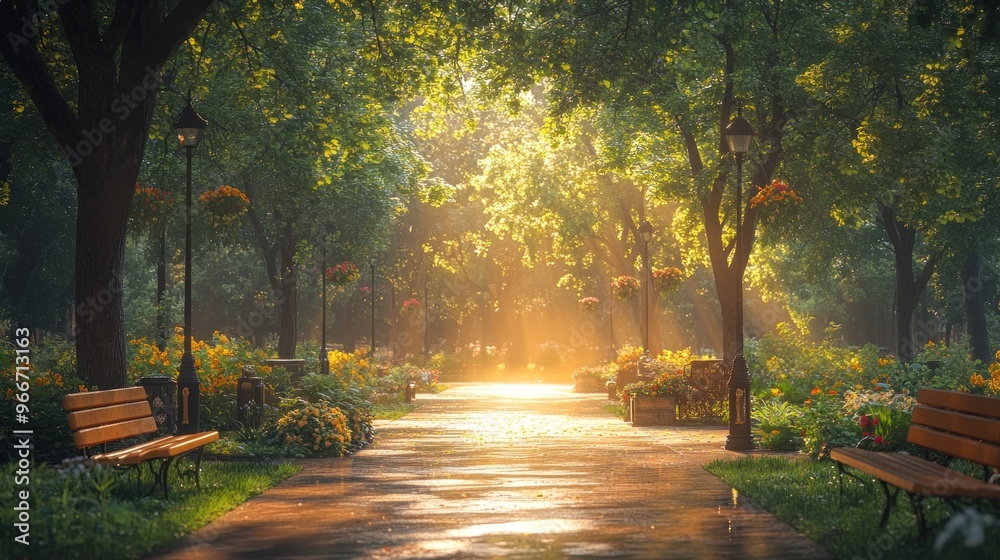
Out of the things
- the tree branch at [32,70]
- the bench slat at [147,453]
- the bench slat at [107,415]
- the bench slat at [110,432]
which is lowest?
the bench slat at [147,453]

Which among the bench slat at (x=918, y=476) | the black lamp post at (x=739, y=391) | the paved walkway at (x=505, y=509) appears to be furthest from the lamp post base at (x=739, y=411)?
the bench slat at (x=918, y=476)

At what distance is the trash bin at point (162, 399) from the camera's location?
18281 mm

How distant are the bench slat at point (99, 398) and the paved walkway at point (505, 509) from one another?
182 cm

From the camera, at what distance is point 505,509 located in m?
11.0

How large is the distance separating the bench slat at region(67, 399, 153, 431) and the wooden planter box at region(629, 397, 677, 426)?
13396 mm

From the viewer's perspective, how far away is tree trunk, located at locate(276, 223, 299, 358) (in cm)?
3738

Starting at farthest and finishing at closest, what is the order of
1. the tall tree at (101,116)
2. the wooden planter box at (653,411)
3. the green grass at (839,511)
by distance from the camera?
the wooden planter box at (653,411) < the tall tree at (101,116) < the green grass at (839,511)


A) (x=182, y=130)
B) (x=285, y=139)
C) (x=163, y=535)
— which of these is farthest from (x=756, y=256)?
(x=163, y=535)

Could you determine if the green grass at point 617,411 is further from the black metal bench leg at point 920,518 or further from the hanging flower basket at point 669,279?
the black metal bench leg at point 920,518

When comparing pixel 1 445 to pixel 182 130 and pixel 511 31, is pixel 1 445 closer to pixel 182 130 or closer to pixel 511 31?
pixel 182 130

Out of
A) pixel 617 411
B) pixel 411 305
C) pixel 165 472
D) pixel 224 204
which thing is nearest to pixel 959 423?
pixel 165 472

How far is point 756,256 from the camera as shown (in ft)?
150

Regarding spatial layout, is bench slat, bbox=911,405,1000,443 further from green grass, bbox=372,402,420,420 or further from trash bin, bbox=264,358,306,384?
green grass, bbox=372,402,420,420

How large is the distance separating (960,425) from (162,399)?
42.9ft
